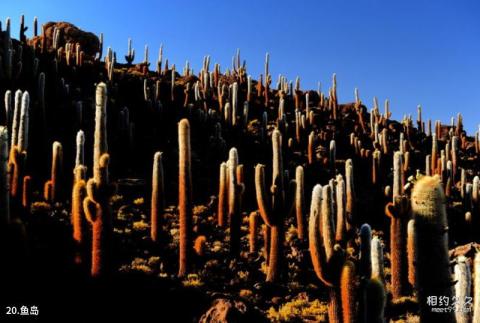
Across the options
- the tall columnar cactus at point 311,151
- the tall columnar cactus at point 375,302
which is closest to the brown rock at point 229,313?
the tall columnar cactus at point 375,302

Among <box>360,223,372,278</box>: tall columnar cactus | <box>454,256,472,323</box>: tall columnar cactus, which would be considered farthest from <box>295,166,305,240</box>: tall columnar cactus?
<box>454,256,472,323</box>: tall columnar cactus

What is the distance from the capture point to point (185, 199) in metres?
11.6

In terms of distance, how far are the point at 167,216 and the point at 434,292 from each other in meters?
12.0

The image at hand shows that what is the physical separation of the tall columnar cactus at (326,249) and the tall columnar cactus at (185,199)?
3.53 metres

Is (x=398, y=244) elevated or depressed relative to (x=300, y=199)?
depressed

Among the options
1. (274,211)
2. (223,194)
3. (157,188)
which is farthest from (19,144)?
(274,211)

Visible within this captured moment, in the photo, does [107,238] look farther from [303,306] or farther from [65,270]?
[303,306]

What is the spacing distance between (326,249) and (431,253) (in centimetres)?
386

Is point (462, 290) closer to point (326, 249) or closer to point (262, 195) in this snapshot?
point (326, 249)

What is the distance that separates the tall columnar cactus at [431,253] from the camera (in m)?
5.04

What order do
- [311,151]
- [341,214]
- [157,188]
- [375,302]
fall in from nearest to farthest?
1. [375,302]
2. [157,188]
3. [341,214]
4. [311,151]

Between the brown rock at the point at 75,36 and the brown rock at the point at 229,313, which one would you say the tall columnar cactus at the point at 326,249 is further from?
the brown rock at the point at 75,36

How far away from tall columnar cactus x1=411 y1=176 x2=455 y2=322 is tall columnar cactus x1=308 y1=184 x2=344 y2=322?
343 centimetres

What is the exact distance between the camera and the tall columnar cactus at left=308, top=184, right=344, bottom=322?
8.77m
